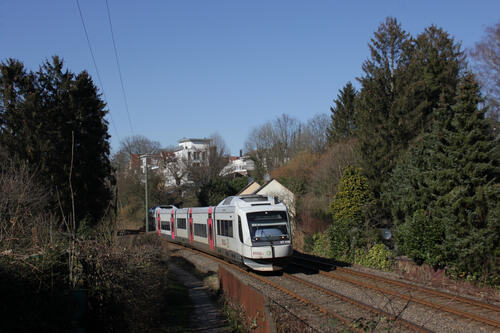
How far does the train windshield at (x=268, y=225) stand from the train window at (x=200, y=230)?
25.9 feet

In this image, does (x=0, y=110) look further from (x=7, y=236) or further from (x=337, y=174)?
(x=7, y=236)

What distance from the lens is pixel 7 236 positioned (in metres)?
6.73

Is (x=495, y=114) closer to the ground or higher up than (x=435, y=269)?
higher up

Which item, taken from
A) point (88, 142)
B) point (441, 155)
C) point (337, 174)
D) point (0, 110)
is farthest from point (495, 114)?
point (0, 110)

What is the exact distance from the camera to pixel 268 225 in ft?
56.4

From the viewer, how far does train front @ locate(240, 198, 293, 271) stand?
16.5m

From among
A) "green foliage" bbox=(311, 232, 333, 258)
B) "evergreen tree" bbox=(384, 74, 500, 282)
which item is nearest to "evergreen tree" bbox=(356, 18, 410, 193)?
"green foliage" bbox=(311, 232, 333, 258)

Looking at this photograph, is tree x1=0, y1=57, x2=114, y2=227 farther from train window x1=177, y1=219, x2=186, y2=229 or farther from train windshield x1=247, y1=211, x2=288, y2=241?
train windshield x1=247, y1=211, x2=288, y2=241

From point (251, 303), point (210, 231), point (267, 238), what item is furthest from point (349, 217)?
point (251, 303)

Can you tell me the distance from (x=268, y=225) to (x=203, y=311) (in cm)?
529

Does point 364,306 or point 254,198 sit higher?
point 254,198

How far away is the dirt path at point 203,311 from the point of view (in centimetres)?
1063

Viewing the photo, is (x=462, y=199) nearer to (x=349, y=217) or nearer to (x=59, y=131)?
(x=349, y=217)

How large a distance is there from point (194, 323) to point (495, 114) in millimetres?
25128
